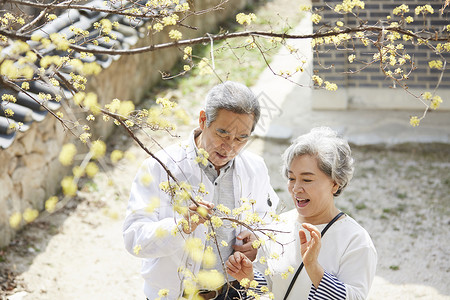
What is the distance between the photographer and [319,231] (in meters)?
2.40

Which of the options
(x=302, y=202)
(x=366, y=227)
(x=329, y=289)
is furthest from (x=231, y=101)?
(x=366, y=227)

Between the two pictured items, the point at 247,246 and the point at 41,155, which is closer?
the point at 247,246

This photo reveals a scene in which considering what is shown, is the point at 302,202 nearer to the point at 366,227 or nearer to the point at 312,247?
the point at 312,247

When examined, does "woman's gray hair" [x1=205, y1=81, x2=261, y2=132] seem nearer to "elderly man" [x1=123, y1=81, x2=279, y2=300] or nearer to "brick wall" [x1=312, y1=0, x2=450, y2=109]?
"elderly man" [x1=123, y1=81, x2=279, y2=300]

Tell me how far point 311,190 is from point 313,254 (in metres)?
0.35

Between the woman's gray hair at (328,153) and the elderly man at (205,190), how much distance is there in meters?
0.22

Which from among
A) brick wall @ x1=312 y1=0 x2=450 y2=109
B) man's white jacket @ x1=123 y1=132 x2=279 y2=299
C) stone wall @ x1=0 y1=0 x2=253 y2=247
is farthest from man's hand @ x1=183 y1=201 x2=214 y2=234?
brick wall @ x1=312 y1=0 x2=450 y2=109

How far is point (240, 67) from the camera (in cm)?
823

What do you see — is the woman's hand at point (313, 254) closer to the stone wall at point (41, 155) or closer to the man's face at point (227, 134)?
the man's face at point (227, 134)

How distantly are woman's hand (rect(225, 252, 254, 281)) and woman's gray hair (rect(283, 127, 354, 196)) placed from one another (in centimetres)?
43

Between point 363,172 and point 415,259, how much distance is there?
1.47 m

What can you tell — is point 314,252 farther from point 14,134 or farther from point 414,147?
point 414,147

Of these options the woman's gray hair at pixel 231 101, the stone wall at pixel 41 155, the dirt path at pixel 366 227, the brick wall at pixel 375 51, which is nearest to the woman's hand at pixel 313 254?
the woman's gray hair at pixel 231 101

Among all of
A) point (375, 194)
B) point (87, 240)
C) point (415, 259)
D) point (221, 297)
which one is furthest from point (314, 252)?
point (375, 194)
